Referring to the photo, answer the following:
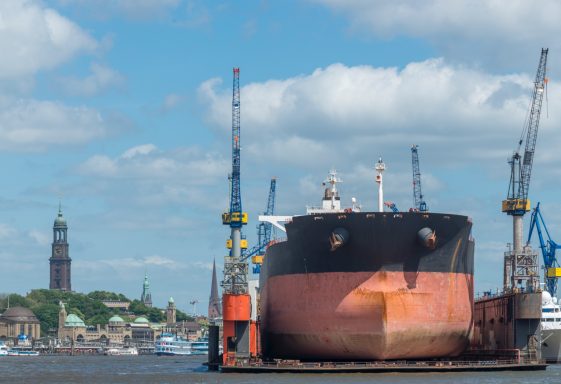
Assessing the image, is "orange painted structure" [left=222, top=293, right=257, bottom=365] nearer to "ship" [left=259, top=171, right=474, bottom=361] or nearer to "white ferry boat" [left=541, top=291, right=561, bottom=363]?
"ship" [left=259, top=171, right=474, bottom=361]

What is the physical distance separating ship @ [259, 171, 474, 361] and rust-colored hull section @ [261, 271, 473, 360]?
0.20 ft

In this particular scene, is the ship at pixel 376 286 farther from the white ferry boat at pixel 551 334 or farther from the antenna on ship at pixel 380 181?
the white ferry boat at pixel 551 334

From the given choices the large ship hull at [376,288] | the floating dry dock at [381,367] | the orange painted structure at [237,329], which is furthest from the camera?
the orange painted structure at [237,329]

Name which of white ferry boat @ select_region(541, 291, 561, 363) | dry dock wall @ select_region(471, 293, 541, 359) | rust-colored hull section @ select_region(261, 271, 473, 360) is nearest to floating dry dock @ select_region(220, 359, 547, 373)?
rust-colored hull section @ select_region(261, 271, 473, 360)

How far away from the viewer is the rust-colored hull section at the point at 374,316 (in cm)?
7569

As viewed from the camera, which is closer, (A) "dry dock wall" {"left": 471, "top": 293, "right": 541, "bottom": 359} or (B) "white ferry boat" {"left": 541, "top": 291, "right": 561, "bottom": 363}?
(A) "dry dock wall" {"left": 471, "top": 293, "right": 541, "bottom": 359}

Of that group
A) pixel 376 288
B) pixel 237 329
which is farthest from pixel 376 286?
pixel 237 329

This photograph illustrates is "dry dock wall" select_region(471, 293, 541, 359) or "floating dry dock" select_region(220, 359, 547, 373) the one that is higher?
"dry dock wall" select_region(471, 293, 541, 359)

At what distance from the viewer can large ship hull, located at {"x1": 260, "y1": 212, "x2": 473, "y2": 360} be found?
7569 centimetres

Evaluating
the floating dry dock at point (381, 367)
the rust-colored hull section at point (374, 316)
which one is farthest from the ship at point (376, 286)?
the floating dry dock at point (381, 367)

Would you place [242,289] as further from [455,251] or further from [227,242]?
[227,242]

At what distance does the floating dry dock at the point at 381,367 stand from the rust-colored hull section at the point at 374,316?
0.78 m

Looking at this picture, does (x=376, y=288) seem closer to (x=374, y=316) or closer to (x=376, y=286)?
(x=376, y=286)

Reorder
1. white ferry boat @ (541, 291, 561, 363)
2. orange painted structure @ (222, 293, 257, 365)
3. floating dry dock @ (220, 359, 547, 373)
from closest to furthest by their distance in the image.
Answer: floating dry dock @ (220, 359, 547, 373) < orange painted structure @ (222, 293, 257, 365) < white ferry boat @ (541, 291, 561, 363)
